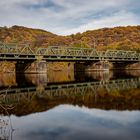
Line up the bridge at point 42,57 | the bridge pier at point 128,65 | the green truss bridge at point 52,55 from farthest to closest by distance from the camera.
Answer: the bridge pier at point 128,65 < the bridge at point 42,57 < the green truss bridge at point 52,55

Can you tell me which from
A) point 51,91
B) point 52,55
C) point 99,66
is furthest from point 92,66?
point 51,91

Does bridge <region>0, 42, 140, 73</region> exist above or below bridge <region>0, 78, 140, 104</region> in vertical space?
above

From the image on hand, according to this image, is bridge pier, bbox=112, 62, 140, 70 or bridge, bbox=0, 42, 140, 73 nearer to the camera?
bridge, bbox=0, 42, 140, 73

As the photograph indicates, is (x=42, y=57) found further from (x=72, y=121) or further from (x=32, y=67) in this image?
(x=72, y=121)

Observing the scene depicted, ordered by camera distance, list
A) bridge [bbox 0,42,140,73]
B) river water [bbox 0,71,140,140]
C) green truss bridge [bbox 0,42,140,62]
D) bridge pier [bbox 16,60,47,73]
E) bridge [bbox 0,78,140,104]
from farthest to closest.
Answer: bridge pier [bbox 16,60,47,73] < bridge [bbox 0,42,140,73] < green truss bridge [bbox 0,42,140,62] < bridge [bbox 0,78,140,104] < river water [bbox 0,71,140,140]

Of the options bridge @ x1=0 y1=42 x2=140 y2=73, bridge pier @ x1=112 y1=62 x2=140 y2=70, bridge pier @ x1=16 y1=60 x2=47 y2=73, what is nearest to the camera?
bridge @ x1=0 y1=42 x2=140 y2=73

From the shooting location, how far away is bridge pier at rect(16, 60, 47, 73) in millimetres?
101250

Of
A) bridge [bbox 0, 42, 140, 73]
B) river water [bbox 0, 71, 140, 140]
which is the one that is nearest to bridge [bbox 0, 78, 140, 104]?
river water [bbox 0, 71, 140, 140]

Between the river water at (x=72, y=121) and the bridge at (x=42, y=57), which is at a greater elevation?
the bridge at (x=42, y=57)

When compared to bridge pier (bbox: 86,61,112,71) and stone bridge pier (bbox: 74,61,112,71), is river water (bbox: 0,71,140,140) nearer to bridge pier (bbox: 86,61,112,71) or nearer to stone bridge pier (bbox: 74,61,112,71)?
bridge pier (bbox: 86,61,112,71)

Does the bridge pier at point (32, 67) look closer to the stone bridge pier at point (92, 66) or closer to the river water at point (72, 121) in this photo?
the stone bridge pier at point (92, 66)

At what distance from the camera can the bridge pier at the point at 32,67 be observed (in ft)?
332

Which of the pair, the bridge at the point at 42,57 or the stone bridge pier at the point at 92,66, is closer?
the bridge at the point at 42,57

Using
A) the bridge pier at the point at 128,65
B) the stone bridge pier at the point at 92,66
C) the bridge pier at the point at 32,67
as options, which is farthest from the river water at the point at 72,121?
the bridge pier at the point at 128,65
